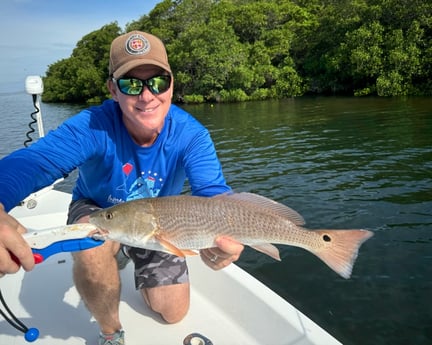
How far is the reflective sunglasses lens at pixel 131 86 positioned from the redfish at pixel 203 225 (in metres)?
0.91

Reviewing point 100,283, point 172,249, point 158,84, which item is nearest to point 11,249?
point 172,249

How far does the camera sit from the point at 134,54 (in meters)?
2.81

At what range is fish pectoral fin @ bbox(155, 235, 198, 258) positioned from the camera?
2.33 meters

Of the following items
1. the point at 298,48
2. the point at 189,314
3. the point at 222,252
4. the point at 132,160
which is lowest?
the point at 189,314

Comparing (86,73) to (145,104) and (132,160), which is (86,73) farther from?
(145,104)

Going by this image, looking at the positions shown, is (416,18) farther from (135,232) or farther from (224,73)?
(135,232)

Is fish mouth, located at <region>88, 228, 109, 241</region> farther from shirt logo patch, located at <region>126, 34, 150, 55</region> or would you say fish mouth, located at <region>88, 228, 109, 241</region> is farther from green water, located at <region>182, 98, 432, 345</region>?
green water, located at <region>182, 98, 432, 345</region>

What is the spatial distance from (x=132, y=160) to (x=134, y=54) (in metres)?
0.83

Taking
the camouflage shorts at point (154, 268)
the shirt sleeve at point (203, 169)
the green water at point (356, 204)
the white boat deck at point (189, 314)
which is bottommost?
the green water at point (356, 204)

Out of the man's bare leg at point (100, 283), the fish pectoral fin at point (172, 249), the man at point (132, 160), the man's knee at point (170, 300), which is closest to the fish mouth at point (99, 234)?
the fish pectoral fin at point (172, 249)

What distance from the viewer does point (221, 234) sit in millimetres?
2393

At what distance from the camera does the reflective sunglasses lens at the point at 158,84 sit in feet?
9.43

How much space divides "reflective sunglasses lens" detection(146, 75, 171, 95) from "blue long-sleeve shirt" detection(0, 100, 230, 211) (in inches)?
13.1

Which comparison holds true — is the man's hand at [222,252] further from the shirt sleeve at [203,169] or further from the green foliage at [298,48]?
the green foliage at [298,48]
